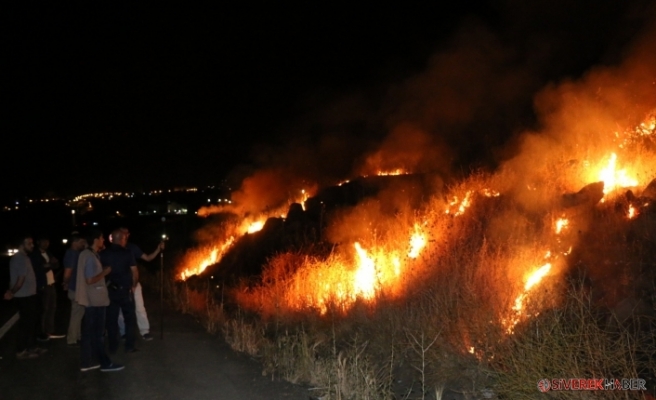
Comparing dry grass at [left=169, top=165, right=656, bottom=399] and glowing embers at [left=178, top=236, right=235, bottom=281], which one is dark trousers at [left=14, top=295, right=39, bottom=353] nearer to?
dry grass at [left=169, top=165, right=656, bottom=399]

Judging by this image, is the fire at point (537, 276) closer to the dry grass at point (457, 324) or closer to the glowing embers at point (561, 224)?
the dry grass at point (457, 324)

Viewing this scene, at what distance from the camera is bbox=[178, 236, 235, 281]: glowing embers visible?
20406 millimetres

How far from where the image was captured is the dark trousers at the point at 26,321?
8.79m

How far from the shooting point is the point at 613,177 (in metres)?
11.5

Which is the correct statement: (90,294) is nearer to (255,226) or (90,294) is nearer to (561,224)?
(561,224)

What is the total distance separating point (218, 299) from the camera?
47.6 feet

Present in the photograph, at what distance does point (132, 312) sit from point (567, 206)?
300 inches

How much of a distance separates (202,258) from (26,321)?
12042mm

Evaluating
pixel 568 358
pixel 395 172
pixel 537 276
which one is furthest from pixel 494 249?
pixel 395 172

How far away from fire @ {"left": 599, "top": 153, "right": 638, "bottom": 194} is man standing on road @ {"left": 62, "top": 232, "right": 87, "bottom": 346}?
9215mm

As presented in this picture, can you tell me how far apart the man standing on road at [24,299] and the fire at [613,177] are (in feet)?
31.9

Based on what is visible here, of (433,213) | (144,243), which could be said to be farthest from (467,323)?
(144,243)

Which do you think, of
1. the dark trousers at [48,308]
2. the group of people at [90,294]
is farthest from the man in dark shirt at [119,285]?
the dark trousers at [48,308]

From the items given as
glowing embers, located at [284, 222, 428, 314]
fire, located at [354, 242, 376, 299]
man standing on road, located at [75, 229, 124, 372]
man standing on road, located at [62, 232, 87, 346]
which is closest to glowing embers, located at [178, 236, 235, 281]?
glowing embers, located at [284, 222, 428, 314]
